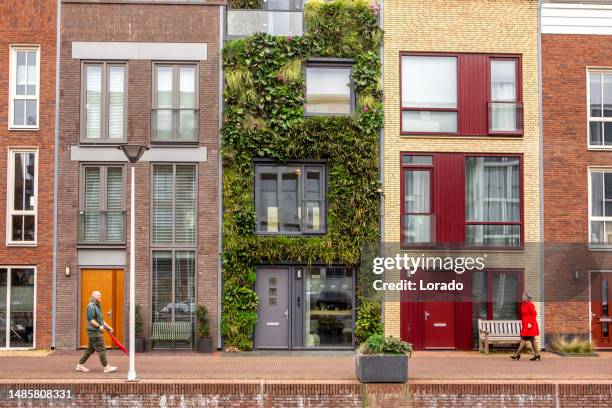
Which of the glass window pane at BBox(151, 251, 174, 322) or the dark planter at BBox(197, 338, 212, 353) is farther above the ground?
the glass window pane at BBox(151, 251, 174, 322)

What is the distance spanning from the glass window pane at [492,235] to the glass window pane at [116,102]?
993 cm

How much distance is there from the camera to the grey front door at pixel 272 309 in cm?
2184

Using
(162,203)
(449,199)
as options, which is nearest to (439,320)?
(449,199)

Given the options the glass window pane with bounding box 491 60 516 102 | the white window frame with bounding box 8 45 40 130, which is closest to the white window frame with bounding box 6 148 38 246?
the white window frame with bounding box 8 45 40 130

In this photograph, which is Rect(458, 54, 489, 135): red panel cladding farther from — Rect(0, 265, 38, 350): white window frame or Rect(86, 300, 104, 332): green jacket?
Rect(0, 265, 38, 350): white window frame

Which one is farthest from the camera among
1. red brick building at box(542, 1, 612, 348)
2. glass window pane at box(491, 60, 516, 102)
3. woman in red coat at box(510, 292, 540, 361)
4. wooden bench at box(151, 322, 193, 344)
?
glass window pane at box(491, 60, 516, 102)

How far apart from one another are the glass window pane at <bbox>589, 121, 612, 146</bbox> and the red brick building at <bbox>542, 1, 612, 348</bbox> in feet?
0.09

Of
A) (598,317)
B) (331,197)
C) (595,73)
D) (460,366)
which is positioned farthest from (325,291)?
(595,73)

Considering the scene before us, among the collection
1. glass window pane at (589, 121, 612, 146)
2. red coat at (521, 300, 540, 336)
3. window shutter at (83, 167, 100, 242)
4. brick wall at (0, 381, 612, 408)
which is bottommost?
brick wall at (0, 381, 612, 408)

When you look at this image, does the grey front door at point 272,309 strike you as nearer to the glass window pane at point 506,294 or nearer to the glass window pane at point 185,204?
the glass window pane at point 185,204

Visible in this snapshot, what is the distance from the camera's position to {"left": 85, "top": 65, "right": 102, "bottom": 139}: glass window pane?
867 inches

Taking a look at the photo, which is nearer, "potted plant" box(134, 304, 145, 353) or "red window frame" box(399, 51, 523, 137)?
"potted plant" box(134, 304, 145, 353)

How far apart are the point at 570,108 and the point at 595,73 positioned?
1301 millimetres

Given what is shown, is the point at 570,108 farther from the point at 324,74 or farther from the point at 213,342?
the point at 213,342
